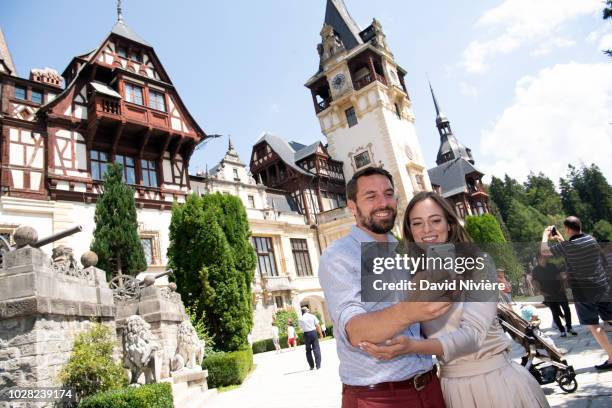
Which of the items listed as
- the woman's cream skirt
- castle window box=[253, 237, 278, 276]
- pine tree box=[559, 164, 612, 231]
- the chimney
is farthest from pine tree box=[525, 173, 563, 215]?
the woman's cream skirt

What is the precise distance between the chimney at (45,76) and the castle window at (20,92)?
4.20 feet

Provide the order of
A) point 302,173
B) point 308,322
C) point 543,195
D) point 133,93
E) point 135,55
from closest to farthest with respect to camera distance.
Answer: point 308,322, point 133,93, point 135,55, point 302,173, point 543,195

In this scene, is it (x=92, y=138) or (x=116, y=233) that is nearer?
(x=116, y=233)

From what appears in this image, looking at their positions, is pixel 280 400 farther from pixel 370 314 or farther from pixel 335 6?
pixel 335 6

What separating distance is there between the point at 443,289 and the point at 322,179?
108 ft

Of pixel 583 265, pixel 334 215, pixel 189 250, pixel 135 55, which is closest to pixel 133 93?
pixel 135 55

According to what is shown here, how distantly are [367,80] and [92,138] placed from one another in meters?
26.3

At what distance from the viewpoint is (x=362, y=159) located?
3675 centimetres

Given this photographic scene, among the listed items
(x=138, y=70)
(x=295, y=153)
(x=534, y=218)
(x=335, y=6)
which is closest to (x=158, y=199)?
(x=138, y=70)

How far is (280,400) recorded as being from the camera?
7.36 m

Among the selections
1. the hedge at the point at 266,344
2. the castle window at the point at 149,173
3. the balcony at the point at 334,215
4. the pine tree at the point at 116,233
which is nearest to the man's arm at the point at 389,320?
the pine tree at the point at 116,233

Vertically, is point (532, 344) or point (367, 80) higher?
point (367, 80)

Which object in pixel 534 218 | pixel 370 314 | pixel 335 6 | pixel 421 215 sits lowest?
pixel 370 314

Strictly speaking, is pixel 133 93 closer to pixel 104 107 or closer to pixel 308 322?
pixel 104 107
